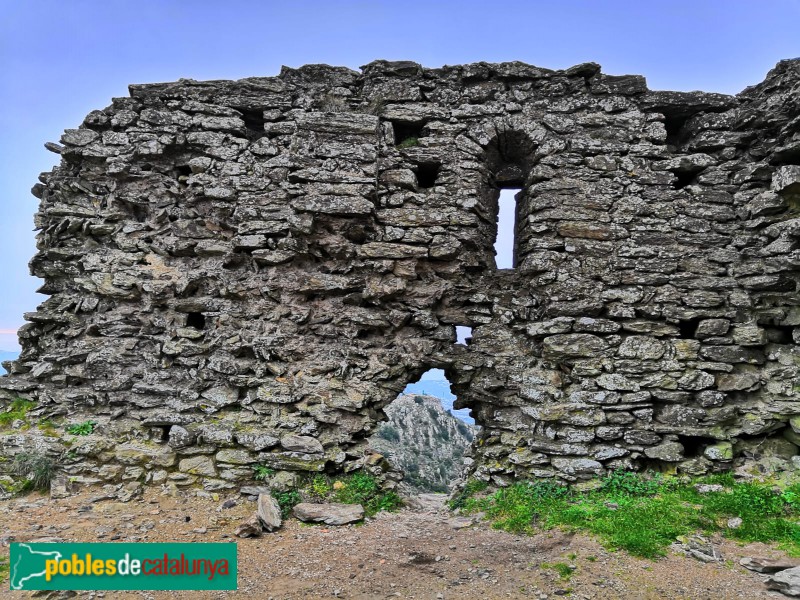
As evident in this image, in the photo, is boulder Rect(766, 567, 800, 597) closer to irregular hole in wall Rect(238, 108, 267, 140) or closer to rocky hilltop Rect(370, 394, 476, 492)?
irregular hole in wall Rect(238, 108, 267, 140)

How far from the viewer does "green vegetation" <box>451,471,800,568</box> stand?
193 inches

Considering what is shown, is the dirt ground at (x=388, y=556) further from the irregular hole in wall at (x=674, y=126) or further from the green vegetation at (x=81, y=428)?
the irregular hole in wall at (x=674, y=126)

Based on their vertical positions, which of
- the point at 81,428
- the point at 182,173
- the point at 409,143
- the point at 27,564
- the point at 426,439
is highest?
the point at 409,143

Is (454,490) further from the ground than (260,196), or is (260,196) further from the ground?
(260,196)

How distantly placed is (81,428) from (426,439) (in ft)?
33.9

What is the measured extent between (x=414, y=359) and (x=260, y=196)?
A: 348 cm

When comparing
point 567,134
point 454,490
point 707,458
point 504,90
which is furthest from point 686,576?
point 504,90

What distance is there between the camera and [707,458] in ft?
20.6

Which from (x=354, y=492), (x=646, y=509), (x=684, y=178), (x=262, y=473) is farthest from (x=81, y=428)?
(x=684, y=178)

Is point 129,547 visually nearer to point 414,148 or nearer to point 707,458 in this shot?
point 414,148

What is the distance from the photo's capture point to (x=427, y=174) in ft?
25.5

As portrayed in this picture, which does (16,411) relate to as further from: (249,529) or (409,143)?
(409,143)

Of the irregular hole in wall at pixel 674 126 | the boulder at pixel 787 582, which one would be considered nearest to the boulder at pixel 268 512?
the boulder at pixel 787 582

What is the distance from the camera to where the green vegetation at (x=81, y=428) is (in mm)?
6695
